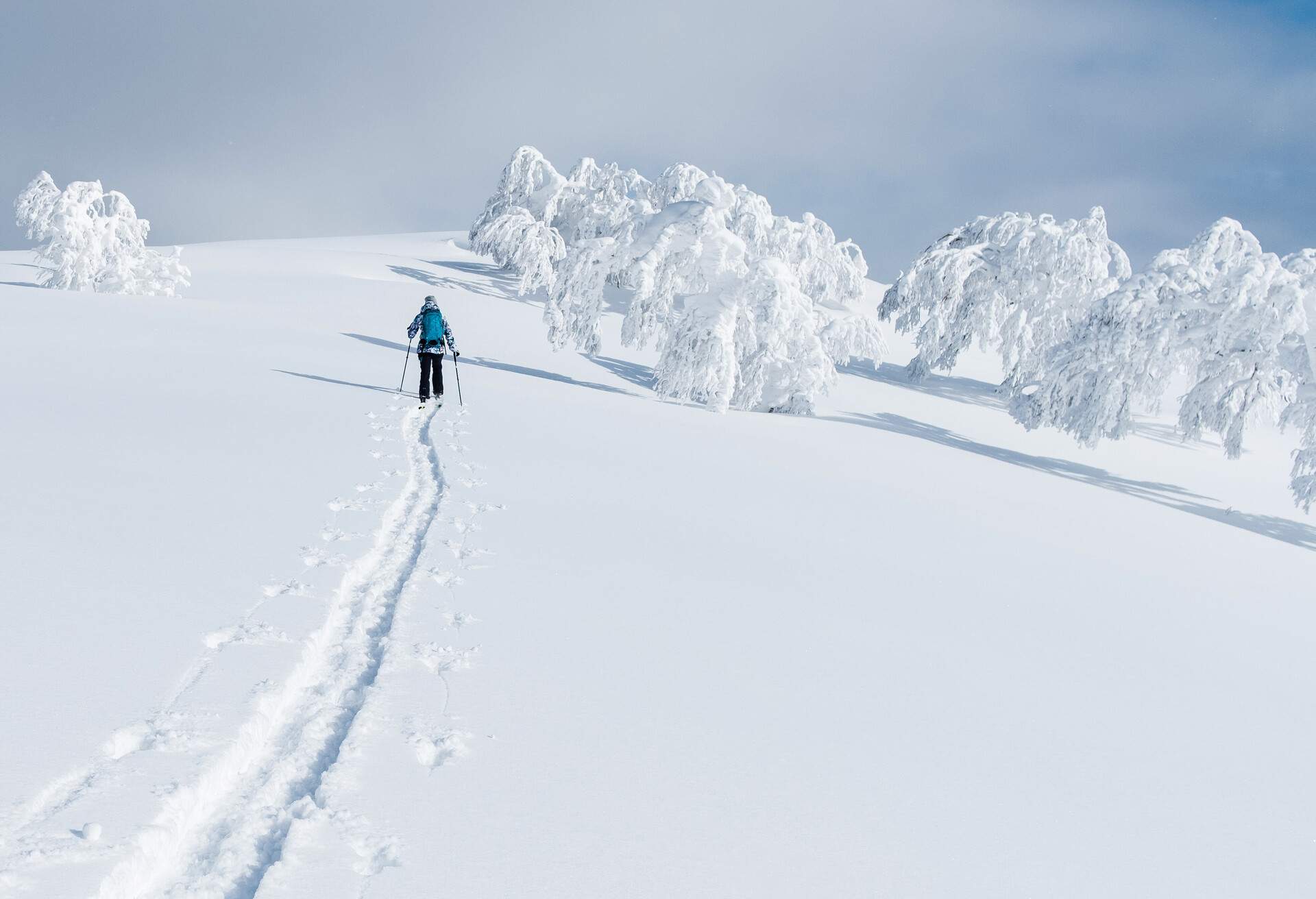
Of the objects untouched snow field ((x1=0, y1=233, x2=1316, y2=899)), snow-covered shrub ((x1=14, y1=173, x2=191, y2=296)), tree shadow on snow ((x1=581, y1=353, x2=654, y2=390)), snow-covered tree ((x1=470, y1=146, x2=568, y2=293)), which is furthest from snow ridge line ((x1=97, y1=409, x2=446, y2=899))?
snow-covered tree ((x1=470, y1=146, x2=568, y2=293))

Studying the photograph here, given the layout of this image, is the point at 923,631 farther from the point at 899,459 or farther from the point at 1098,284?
the point at 1098,284

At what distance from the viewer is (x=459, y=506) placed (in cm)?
637

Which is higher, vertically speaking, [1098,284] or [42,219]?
[1098,284]

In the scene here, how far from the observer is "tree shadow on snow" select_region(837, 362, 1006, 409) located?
26.7m

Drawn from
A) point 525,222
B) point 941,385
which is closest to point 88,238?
point 525,222

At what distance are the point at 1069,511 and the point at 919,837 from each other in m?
8.46

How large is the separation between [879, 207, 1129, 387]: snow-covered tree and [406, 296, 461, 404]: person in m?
19.4

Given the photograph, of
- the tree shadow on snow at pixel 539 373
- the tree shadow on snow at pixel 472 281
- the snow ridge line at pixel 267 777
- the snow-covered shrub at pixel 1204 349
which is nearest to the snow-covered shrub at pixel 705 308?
the tree shadow on snow at pixel 539 373

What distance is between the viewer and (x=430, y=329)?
12227 millimetres

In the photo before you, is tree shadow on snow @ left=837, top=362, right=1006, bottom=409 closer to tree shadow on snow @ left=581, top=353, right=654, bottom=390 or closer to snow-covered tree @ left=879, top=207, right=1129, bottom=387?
snow-covered tree @ left=879, top=207, right=1129, bottom=387

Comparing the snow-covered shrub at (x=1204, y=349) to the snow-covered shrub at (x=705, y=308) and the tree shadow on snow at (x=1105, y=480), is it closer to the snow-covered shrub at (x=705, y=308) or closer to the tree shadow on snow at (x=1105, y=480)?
the tree shadow on snow at (x=1105, y=480)

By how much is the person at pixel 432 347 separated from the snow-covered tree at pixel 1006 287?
63.5ft

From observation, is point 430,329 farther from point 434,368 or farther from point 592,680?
point 592,680

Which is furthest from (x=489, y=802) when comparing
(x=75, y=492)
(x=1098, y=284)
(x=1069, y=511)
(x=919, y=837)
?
(x=1098, y=284)
